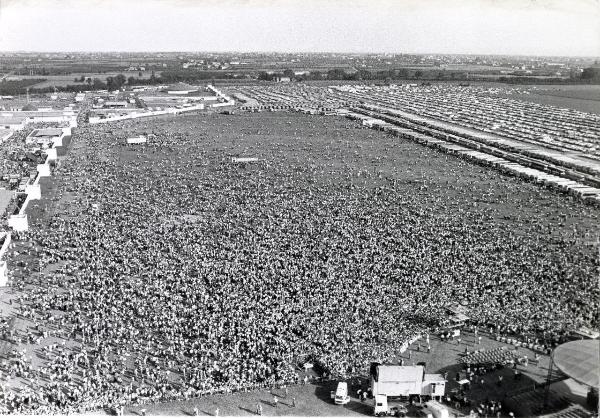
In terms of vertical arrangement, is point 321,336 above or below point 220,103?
below

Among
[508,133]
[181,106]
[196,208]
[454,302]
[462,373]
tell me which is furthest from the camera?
[181,106]

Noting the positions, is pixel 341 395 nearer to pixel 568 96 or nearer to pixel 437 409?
pixel 437 409

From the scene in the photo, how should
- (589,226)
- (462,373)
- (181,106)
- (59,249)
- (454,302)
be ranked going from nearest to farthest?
(462,373), (454,302), (59,249), (589,226), (181,106)

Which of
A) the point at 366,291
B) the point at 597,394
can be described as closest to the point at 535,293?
the point at 366,291

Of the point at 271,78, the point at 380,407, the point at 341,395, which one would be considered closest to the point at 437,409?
the point at 380,407

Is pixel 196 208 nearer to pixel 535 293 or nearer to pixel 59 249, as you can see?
pixel 59 249

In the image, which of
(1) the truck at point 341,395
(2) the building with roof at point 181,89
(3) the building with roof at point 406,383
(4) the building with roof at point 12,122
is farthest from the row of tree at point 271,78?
(3) the building with roof at point 406,383

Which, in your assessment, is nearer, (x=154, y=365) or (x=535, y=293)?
(x=154, y=365)
